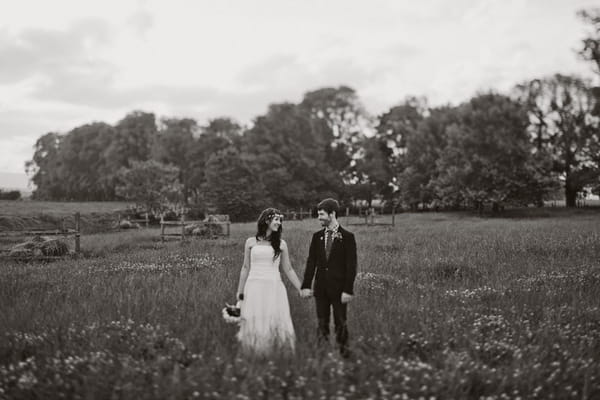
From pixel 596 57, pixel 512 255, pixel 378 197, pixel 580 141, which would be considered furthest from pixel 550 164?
pixel 512 255

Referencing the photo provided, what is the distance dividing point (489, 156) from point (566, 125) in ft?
36.7

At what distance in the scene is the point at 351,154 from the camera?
6556 centimetres

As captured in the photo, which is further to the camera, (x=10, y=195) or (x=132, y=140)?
(x=132, y=140)

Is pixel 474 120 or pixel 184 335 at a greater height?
pixel 474 120

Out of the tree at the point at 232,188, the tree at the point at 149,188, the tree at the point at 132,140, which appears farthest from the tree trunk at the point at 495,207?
the tree at the point at 132,140

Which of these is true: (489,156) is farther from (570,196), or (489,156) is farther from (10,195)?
(10,195)

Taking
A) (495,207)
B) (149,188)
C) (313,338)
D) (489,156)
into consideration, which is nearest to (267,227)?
(313,338)

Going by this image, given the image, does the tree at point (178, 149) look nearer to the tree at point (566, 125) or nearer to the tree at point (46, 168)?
the tree at point (46, 168)

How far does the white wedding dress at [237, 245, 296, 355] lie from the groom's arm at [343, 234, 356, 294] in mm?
867

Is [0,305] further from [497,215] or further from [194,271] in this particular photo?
[497,215]

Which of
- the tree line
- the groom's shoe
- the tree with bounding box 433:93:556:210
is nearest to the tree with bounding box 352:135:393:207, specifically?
the tree line

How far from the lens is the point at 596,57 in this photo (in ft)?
99.5

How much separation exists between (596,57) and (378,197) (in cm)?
4033

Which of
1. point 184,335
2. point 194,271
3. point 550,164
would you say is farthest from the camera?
point 550,164
